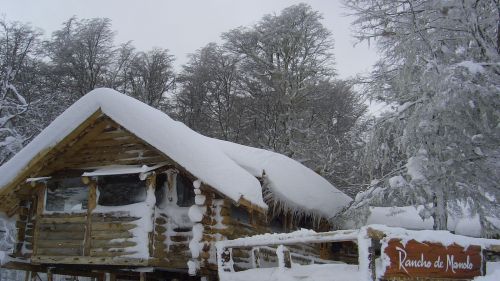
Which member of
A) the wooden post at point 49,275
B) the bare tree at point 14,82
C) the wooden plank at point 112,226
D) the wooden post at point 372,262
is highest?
the bare tree at point 14,82

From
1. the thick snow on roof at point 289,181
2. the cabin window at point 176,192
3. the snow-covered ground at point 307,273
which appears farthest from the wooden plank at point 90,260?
the thick snow on roof at point 289,181

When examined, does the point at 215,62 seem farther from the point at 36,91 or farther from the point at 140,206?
the point at 140,206

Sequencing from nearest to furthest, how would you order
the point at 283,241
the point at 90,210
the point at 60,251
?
the point at 283,241 → the point at 90,210 → the point at 60,251

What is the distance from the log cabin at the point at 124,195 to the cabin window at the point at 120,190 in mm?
25

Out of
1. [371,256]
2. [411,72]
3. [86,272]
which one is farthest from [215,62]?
[371,256]

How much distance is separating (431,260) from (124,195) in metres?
8.00

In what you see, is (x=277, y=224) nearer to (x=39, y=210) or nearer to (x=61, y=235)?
(x=61, y=235)

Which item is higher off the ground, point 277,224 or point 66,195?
point 66,195

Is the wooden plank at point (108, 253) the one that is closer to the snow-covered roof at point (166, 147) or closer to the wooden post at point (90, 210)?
the wooden post at point (90, 210)

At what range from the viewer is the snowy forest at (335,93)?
11.0m

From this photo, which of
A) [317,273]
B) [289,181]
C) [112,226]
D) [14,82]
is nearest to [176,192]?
[112,226]

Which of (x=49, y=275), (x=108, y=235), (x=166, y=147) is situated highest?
(x=166, y=147)

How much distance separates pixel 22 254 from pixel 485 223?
11.8 meters

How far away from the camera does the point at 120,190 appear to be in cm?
1349
